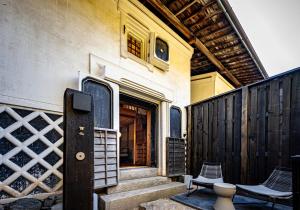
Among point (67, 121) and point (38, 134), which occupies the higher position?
point (67, 121)

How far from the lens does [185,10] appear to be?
16.3ft

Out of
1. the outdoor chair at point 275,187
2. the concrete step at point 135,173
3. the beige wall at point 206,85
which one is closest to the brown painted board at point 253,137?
the outdoor chair at point 275,187

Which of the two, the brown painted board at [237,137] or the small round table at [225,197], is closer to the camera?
the small round table at [225,197]

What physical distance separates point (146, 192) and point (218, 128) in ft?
8.89

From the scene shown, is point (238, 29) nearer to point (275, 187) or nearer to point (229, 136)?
point (229, 136)

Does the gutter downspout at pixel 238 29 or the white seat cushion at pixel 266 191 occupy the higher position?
the gutter downspout at pixel 238 29

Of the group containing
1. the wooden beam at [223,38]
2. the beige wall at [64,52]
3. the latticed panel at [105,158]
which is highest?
the wooden beam at [223,38]

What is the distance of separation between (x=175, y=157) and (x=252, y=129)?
2.27 meters

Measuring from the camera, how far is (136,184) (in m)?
4.13

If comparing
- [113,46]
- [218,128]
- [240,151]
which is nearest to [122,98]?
[113,46]

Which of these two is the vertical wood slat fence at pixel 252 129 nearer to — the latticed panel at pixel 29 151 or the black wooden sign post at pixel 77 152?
the black wooden sign post at pixel 77 152

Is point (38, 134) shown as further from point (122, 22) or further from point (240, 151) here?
point (240, 151)

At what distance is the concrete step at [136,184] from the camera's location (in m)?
3.73

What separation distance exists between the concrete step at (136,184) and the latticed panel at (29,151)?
1.14 meters
